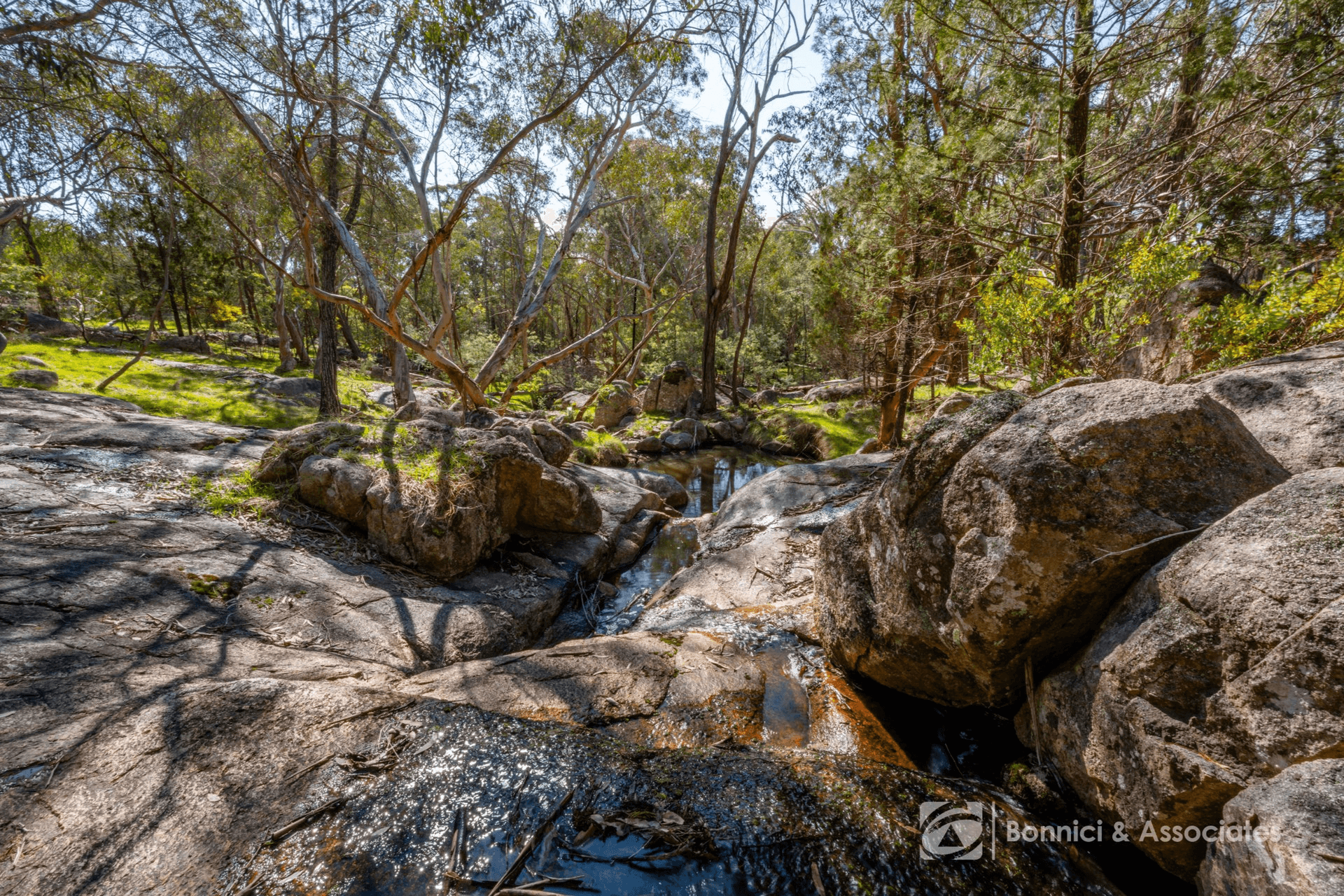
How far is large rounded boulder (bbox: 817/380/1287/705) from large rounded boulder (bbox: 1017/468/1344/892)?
24cm

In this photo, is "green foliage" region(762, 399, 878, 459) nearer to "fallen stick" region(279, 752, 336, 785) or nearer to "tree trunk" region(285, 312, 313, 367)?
"fallen stick" region(279, 752, 336, 785)

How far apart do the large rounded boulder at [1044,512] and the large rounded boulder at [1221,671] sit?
245 millimetres

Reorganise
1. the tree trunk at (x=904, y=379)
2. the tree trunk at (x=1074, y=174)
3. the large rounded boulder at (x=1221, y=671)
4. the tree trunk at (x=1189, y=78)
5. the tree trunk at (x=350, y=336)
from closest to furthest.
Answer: the large rounded boulder at (x=1221, y=671), the tree trunk at (x=1189, y=78), the tree trunk at (x=1074, y=174), the tree trunk at (x=904, y=379), the tree trunk at (x=350, y=336)

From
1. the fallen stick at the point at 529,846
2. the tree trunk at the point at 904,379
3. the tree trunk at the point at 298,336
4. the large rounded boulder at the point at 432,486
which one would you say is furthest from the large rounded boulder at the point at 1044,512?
the tree trunk at the point at 298,336

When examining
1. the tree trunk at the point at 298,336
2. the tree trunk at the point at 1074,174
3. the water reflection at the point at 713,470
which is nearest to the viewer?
the tree trunk at the point at 1074,174

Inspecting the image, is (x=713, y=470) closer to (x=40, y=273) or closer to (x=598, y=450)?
(x=598, y=450)

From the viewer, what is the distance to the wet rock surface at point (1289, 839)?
1405 millimetres

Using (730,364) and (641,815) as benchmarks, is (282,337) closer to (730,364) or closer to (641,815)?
(730,364)

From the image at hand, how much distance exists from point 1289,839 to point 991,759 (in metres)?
1.83

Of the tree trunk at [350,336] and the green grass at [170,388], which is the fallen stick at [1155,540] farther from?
the tree trunk at [350,336]

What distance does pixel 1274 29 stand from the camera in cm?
551

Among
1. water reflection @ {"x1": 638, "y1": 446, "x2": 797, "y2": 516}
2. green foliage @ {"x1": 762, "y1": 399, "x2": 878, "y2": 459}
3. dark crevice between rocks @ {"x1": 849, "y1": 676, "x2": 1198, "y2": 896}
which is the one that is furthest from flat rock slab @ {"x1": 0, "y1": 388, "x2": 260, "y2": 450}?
green foliage @ {"x1": 762, "y1": 399, "x2": 878, "y2": 459}

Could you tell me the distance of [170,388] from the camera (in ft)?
45.2

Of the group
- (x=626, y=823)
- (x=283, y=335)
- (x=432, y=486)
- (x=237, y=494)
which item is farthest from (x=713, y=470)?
(x=283, y=335)
